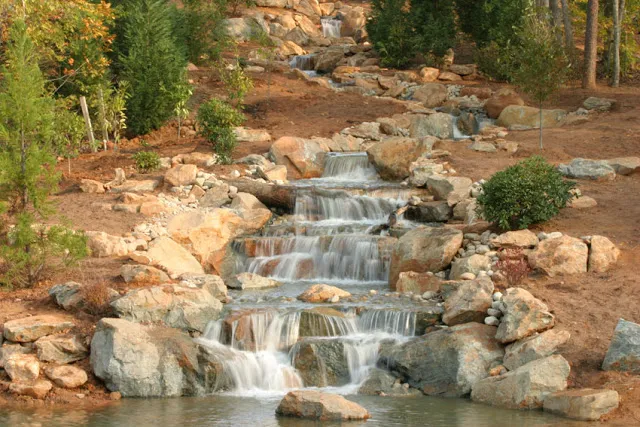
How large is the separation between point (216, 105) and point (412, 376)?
37.6 feet

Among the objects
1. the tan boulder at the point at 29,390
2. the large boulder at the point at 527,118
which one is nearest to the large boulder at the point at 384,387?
the tan boulder at the point at 29,390

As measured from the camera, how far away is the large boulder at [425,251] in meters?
14.7

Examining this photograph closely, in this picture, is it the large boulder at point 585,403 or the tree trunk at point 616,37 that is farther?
the tree trunk at point 616,37

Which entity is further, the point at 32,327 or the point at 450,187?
the point at 450,187

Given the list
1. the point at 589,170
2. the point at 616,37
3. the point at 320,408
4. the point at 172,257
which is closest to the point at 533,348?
the point at 320,408

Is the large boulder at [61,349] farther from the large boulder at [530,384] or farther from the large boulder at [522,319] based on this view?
the large boulder at [522,319]

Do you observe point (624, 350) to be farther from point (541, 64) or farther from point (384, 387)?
point (541, 64)

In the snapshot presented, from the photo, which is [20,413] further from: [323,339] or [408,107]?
[408,107]

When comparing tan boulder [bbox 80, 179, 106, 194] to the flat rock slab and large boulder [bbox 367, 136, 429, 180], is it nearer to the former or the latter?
large boulder [bbox 367, 136, 429, 180]

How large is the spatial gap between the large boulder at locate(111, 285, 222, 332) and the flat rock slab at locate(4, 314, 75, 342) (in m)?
0.77

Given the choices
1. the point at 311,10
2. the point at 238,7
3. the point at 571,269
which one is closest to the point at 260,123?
the point at 571,269

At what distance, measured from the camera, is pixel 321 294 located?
13.6 meters

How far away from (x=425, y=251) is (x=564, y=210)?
2.84 metres

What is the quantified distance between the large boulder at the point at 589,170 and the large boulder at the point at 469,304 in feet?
20.6
